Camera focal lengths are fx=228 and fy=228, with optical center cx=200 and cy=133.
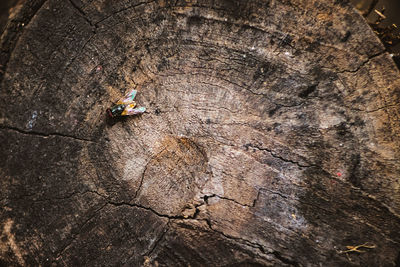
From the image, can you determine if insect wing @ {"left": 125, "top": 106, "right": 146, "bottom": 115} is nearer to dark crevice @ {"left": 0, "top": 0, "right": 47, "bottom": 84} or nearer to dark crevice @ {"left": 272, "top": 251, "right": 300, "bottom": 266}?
dark crevice @ {"left": 0, "top": 0, "right": 47, "bottom": 84}

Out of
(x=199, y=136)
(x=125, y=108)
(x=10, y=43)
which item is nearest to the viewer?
(x=10, y=43)

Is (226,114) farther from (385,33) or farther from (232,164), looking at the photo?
(385,33)

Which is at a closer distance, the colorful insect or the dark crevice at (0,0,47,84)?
the dark crevice at (0,0,47,84)

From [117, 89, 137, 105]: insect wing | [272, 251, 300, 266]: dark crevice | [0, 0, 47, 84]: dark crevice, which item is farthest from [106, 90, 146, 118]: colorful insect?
[272, 251, 300, 266]: dark crevice

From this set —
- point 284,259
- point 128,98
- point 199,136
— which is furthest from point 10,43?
point 284,259

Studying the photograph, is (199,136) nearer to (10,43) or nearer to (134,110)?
(134,110)

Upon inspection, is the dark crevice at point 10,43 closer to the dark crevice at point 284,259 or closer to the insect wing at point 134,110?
the insect wing at point 134,110

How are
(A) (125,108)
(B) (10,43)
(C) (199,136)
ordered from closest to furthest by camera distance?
(B) (10,43) < (A) (125,108) < (C) (199,136)

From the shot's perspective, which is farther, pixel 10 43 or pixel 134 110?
pixel 134 110
